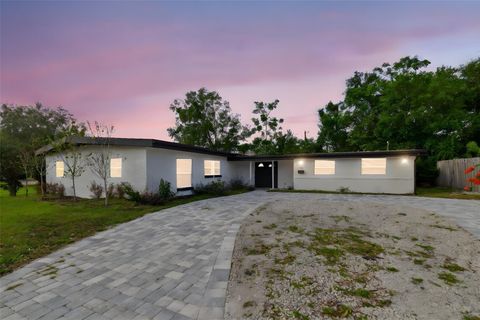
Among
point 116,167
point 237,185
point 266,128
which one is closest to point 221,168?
point 237,185

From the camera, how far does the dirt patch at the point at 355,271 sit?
7.03 ft

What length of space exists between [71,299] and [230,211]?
4.99 m

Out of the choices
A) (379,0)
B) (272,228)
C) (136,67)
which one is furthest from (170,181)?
(379,0)

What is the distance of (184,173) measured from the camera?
35.9ft

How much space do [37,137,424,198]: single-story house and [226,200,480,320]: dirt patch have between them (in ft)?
19.1

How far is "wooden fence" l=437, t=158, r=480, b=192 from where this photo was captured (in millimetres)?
11331

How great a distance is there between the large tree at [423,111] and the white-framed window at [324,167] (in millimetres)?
6795

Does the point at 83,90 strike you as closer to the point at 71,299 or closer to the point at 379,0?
the point at 71,299

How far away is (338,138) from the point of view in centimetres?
2384

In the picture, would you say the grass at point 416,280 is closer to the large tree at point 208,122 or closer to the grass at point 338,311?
the grass at point 338,311

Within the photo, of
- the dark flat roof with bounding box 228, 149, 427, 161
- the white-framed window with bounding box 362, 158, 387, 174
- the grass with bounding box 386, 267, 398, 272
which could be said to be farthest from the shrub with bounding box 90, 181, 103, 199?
the white-framed window with bounding box 362, 158, 387, 174

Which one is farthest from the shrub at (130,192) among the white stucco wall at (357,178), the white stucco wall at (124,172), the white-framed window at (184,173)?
the white stucco wall at (357,178)

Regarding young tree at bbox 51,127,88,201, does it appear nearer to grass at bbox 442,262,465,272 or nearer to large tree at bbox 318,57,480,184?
grass at bbox 442,262,465,272

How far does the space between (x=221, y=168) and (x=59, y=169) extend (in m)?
8.98
